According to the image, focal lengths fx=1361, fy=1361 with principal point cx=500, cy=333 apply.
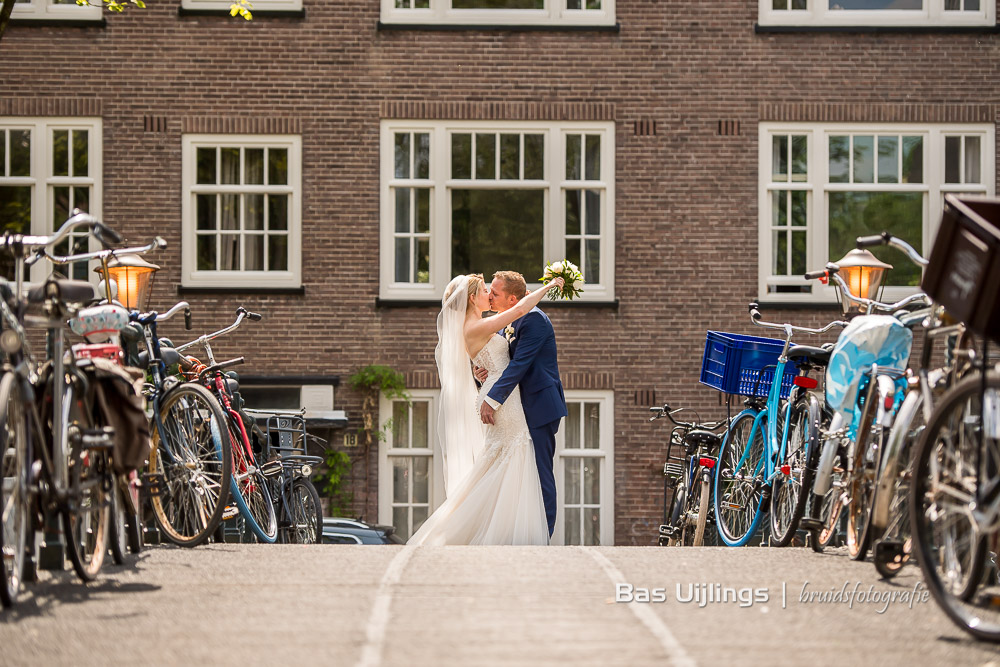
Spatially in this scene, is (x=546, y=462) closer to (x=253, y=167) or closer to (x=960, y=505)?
(x=960, y=505)

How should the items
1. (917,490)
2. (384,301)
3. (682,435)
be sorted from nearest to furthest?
(917,490), (682,435), (384,301)

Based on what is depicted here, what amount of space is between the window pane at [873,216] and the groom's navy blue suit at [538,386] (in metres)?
Answer: 8.87

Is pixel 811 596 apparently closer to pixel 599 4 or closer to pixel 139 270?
pixel 139 270

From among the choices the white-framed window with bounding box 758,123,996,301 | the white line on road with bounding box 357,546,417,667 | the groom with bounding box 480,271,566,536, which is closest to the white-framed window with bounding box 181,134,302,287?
the white-framed window with bounding box 758,123,996,301

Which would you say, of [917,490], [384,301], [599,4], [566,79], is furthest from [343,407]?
[917,490]

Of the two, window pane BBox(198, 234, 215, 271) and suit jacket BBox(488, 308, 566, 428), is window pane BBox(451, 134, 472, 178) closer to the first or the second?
window pane BBox(198, 234, 215, 271)

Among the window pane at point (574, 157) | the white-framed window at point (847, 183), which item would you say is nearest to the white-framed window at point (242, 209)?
the window pane at point (574, 157)

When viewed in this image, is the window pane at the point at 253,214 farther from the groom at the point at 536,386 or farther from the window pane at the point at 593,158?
the groom at the point at 536,386

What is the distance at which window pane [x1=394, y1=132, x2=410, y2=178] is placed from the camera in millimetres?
17641

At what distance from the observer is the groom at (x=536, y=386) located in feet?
32.0

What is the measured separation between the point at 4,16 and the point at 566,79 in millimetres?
7239

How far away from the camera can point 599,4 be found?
1766cm

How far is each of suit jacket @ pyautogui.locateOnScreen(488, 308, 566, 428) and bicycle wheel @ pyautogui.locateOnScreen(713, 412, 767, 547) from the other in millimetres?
1233

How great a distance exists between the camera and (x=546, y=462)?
32.7ft
